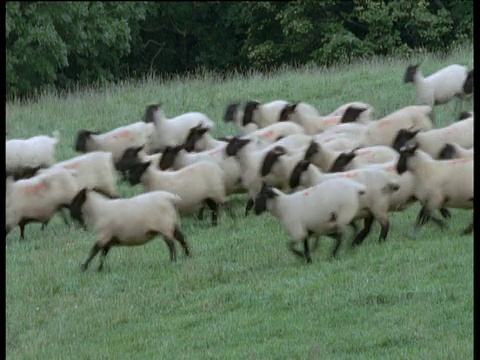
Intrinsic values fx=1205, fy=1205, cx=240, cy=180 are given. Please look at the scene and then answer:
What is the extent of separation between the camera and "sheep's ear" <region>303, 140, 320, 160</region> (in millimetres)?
14148

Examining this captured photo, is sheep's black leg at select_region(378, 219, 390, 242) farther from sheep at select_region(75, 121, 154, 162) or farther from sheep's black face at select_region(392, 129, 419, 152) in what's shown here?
sheep at select_region(75, 121, 154, 162)

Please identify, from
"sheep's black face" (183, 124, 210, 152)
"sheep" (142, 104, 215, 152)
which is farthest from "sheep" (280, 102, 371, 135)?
"sheep's black face" (183, 124, 210, 152)

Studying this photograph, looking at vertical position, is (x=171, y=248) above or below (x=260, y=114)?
below

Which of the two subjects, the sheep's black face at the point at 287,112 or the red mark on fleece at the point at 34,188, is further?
the sheep's black face at the point at 287,112

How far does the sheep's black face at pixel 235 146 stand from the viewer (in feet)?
48.0

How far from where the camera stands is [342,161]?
13.6 m

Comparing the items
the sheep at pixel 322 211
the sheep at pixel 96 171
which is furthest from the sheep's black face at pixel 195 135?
the sheep at pixel 322 211

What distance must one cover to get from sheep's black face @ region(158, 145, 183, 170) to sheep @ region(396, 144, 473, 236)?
3634 mm

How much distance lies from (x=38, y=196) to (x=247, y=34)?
30837 millimetres

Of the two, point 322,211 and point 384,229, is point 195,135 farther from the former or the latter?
point 322,211

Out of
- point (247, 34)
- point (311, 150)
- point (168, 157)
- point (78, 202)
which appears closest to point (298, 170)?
point (311, 150)

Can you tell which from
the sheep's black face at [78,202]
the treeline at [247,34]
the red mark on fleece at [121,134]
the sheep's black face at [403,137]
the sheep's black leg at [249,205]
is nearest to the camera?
the sheep's black face at [78,202]

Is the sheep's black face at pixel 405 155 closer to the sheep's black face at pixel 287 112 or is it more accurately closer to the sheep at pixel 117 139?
the sheep's black face at pixel 287 112

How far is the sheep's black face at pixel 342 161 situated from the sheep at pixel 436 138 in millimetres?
1019
